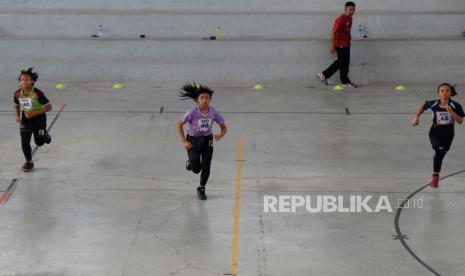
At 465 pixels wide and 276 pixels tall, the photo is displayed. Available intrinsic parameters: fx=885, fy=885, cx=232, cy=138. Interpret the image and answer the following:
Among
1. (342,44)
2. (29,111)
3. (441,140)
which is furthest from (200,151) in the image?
(342,44)

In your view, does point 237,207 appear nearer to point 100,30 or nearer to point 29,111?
point 29,111

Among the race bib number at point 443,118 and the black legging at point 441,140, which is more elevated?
the race bib number at point 443,118

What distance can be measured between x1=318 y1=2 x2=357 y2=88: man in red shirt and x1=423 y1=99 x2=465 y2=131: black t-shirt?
7490 millimetres

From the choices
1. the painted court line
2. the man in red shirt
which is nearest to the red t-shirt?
the man in red shirt

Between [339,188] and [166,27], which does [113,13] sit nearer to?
[166,27]

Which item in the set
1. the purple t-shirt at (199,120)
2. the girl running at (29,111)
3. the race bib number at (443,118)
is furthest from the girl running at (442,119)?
the girl running at (29,111)

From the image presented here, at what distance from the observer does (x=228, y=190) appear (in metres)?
13.2

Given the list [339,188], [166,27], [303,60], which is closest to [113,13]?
[166,27]

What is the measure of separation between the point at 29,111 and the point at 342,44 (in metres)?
8.81

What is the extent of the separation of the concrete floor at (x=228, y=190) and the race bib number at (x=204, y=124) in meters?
1.06

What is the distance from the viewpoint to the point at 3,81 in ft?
68.5

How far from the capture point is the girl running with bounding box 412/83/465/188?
1288 cm

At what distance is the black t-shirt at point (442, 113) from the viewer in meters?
12.9

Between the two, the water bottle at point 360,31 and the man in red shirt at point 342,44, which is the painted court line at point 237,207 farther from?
the water bottle at point 360,31
